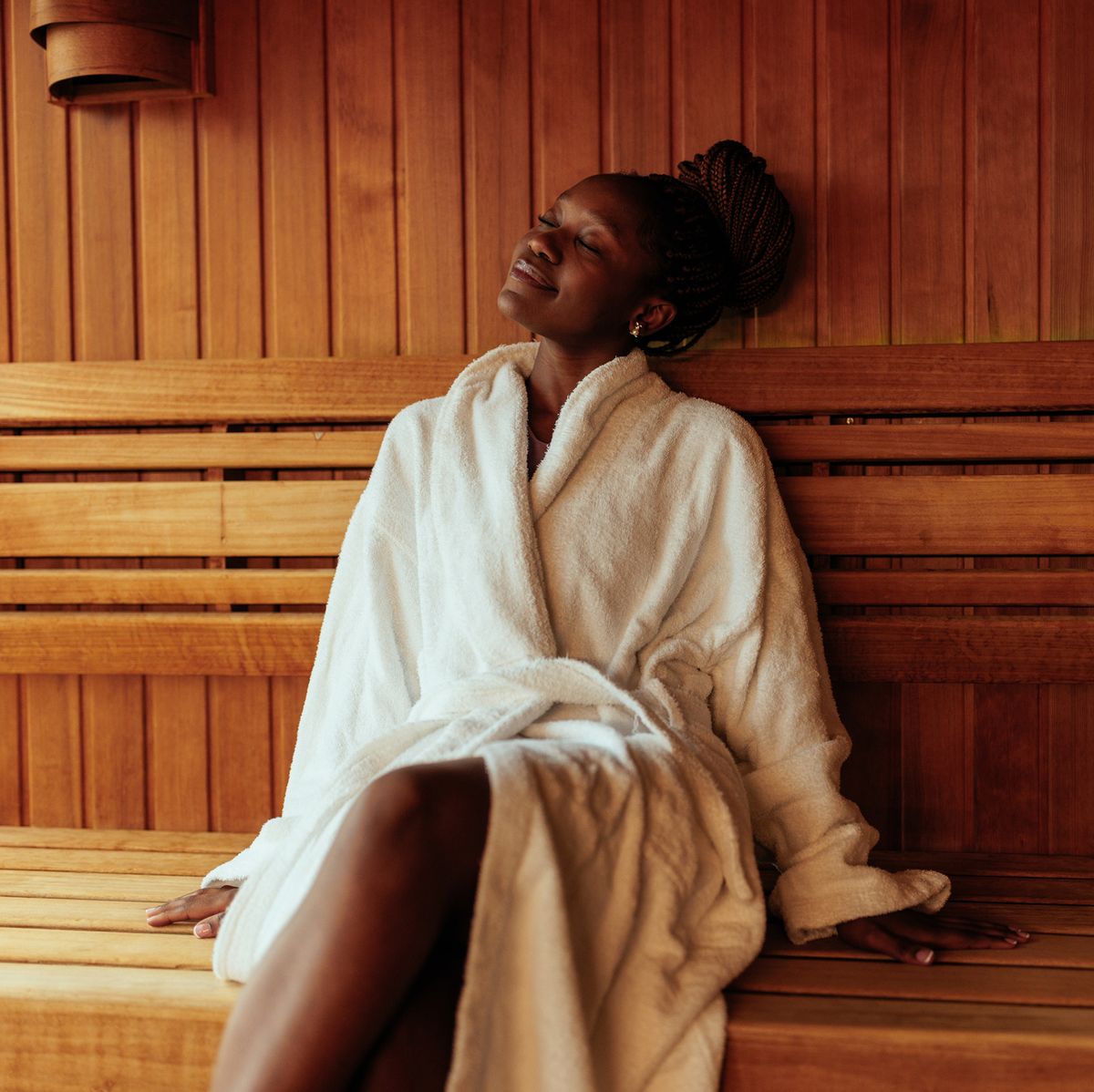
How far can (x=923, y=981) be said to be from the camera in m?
1.37

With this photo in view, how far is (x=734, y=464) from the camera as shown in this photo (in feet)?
5.65

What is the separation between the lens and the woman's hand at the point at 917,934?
1449mm

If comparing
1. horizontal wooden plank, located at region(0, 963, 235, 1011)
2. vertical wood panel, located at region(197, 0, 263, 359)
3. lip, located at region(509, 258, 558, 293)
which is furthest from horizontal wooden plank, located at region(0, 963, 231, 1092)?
vertical wood panel, located at region(197, 0, 263, 359)

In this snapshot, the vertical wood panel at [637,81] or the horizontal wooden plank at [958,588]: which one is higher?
the vertical wood panel at [637,81]

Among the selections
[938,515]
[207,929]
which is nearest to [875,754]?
[938,515]

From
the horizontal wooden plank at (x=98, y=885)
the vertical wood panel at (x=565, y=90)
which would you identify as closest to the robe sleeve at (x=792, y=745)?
the vertical wood panel at (x=565, y=90)

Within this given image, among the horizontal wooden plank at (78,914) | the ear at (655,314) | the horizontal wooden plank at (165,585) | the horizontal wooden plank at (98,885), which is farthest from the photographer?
the horizontal wooden plank at (165,585)

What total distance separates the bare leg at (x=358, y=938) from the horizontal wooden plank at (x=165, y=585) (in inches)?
33.3

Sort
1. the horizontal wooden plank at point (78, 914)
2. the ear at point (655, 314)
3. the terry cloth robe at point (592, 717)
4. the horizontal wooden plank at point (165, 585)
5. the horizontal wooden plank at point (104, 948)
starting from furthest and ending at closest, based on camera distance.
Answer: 1. the horizontal wooden plank at point (165, 585)
2. the ear at point (655, 314)
3. the horizontal wooden plank at point (78, 914)
4. the horizontal wooden plank at point (104, 948)
5. the terry cloth robe at point (592, 717)

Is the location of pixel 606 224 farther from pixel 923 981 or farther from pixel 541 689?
pixel 923 981

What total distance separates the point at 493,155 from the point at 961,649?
3.70 ft

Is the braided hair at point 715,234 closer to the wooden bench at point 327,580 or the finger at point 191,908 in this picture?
the wooden bench at point 327,580

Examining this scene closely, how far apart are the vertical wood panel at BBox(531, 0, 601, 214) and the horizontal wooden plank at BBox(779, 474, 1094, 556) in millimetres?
641

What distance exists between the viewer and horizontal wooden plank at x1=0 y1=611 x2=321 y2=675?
2.00 metres
